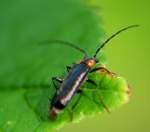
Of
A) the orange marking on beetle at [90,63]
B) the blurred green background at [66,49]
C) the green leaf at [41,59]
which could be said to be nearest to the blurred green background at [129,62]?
the blurred green background at [66,49]

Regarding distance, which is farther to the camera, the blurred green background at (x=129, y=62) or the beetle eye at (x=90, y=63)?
the blurred green background at (x=129, y=62)

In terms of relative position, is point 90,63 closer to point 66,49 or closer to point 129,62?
point 66,49

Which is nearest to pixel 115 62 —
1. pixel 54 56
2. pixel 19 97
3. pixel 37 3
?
pixel 37 3

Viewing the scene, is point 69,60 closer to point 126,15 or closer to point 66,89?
point 66,89

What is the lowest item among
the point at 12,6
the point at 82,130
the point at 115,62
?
the point at 82,130

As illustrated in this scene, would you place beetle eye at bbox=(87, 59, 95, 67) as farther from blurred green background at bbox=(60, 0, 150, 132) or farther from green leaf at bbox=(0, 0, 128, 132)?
blurred green background at bbox=(60, 0, 150, 132)

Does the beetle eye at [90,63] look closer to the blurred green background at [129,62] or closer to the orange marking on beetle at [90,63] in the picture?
the orange marking on beetle at [90,63]

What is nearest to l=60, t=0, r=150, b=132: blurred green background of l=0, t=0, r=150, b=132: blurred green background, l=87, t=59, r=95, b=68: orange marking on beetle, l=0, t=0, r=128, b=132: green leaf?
l=0, t=0, r=150, b=132: blurred green background

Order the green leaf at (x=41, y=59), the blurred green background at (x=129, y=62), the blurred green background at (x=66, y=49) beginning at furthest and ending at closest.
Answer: the blurred green background at (x=129, y=62) < the blurred green background at (x=66, y=49) < the green leaf at (x=41, y=59)
